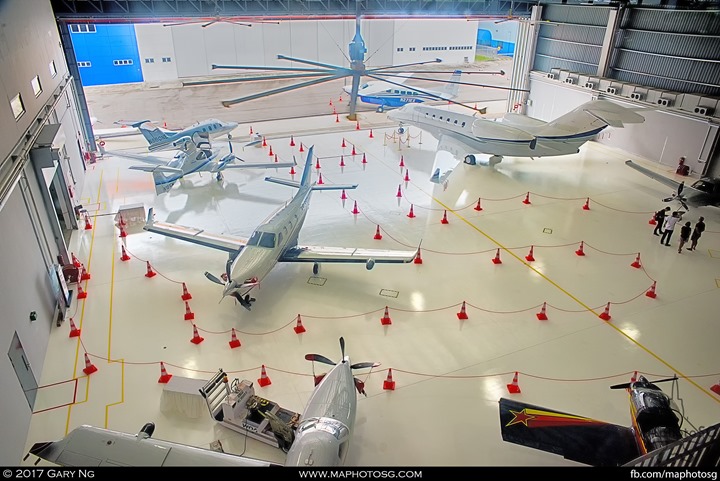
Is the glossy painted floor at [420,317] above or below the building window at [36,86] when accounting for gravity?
below

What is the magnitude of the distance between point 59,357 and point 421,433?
9331 millimetres

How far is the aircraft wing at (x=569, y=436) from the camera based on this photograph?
26.5 ft

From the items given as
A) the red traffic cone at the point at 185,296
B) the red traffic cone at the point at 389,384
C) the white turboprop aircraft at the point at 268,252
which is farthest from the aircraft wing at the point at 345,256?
the red traffic cone at the point at 389,384

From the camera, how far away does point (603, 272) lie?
1570cm

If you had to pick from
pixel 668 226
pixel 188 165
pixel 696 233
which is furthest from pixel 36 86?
pixel 696 233

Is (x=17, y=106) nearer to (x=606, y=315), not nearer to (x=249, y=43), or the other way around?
(x=606, y=315)

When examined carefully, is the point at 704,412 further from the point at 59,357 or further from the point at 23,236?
the point at 23,236

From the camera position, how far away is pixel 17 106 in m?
13.7

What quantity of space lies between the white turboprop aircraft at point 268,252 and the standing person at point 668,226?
9.87 m

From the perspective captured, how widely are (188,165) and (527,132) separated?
16079 mm

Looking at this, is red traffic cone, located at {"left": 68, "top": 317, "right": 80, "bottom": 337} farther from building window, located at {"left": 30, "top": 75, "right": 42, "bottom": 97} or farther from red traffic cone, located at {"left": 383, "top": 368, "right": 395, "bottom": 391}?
building window, located at {"left": 30, "top": 75, "right": 42, "bottom": 97}

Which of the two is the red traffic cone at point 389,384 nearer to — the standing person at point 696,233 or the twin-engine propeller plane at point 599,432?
the twin-engine propeller plane at point 599,432

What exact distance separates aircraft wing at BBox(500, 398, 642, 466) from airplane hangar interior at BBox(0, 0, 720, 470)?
0.04m

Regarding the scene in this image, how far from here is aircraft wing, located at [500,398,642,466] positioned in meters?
8.09
